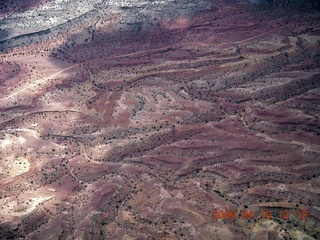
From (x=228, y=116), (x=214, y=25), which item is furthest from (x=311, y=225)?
(x=214, y=25)

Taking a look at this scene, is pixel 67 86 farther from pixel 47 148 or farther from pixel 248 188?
pixel 248 188
